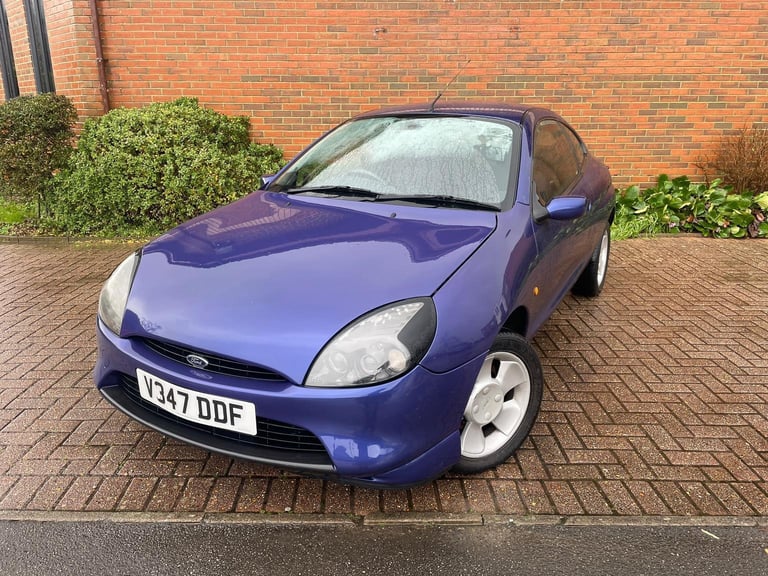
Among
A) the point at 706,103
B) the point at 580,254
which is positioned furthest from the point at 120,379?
the point at 706,103

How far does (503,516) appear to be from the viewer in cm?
237

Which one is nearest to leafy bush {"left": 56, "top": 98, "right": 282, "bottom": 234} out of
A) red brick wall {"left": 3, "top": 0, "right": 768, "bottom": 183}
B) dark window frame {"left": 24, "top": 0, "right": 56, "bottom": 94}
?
red brick wall {"left": 3, "top": 0, "right": 768, "bottom": 183}

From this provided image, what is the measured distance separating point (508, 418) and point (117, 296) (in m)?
1.78

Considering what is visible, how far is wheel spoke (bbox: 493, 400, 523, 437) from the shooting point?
2.63 meters

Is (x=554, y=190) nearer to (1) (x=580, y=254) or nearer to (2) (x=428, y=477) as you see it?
(1) (x=580, y=254)

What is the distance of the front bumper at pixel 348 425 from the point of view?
6.59 ft

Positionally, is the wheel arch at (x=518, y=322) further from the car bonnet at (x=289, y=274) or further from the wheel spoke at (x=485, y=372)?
the car bonnet at (x=289, y=274)

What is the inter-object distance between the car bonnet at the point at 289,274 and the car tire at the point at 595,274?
214 centimetres

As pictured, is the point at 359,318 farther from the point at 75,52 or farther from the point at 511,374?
the point at 75,52

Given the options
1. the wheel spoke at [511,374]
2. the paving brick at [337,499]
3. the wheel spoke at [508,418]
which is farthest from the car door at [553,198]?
the paving brick at [337,499]

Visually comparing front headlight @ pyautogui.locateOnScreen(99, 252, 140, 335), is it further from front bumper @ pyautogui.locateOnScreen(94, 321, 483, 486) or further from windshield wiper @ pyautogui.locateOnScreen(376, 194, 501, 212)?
windshield wiper @ pyautogui.locateOnScreen(376, 194, 501, 212)

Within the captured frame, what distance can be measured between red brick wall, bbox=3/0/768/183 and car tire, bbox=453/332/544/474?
520 centimetres

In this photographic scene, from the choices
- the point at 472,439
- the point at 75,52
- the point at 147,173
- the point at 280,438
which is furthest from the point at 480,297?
the point at 75,52

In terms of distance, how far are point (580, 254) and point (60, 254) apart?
5.04 m
